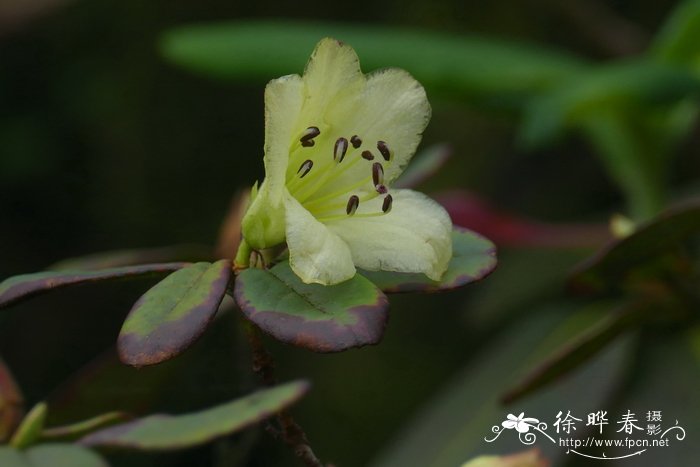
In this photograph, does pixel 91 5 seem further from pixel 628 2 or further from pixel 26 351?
pixel 628 2

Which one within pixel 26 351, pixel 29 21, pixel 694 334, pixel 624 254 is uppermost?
pixel 624 254

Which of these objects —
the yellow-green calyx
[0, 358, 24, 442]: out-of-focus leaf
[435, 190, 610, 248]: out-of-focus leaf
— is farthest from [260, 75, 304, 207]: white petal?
[435, 190, 610, 248]: out-of-focus leaf

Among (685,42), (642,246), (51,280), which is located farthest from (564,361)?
(685,42)

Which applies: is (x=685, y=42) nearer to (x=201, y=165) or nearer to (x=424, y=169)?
(x=424, y=169)

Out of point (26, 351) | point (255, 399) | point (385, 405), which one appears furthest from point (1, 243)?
point (255, 399)

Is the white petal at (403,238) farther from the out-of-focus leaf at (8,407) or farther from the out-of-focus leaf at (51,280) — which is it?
the out-of-focus leaf at (8,407)

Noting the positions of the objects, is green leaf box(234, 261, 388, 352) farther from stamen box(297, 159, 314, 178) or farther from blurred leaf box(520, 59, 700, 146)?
blurred leaf box(520, 59, 700, 146)

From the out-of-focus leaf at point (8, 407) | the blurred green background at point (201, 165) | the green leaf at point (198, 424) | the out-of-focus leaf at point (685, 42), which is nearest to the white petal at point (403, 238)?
the green leaf at point (198, 424)
